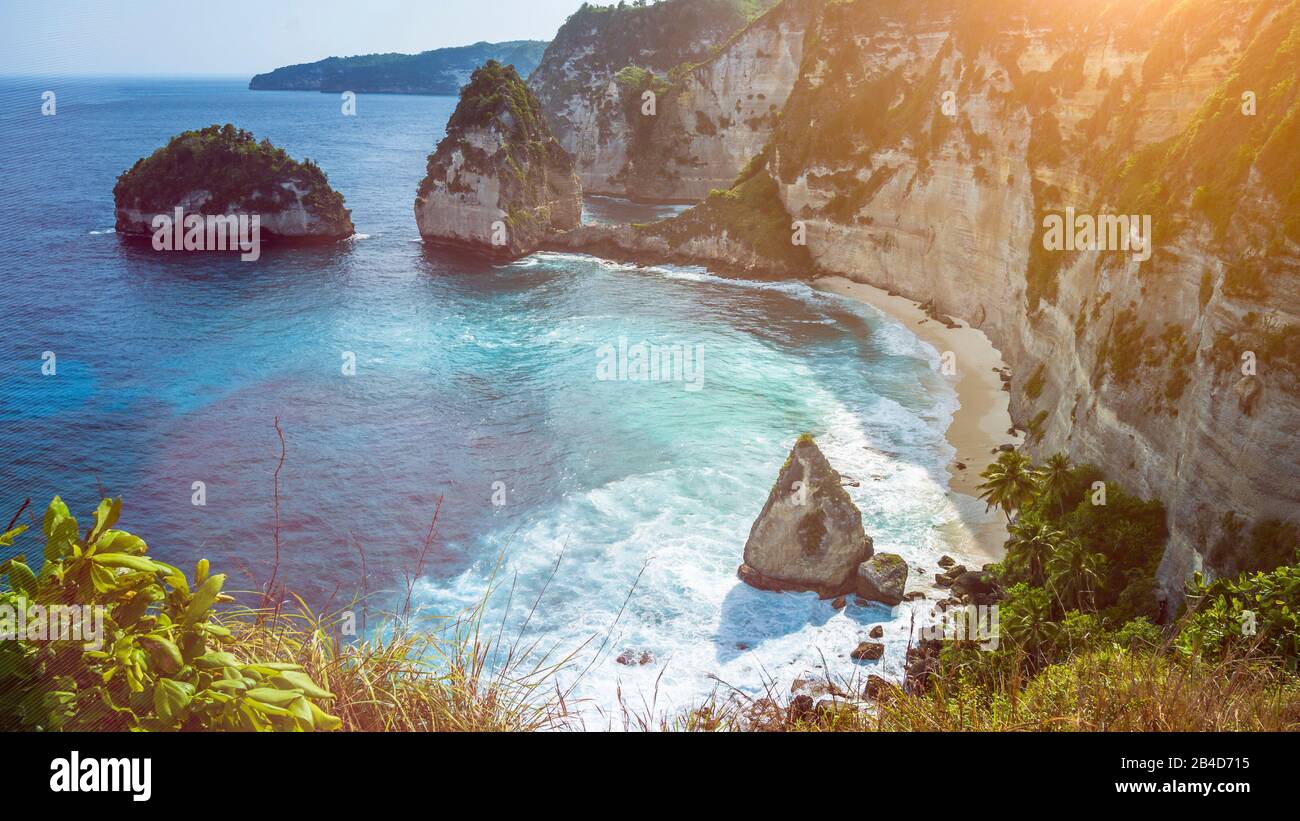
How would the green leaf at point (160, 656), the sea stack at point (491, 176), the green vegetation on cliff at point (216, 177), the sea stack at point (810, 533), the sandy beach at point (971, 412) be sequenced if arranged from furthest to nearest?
the green vegetation on cliff at point (216, 177), the sea stack at point (491, 176), the sandy beach at point (971, 412), the sea stack at point (810, 533), the green leaf at point (160, 656)

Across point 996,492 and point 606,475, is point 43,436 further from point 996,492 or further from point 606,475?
point 996,492

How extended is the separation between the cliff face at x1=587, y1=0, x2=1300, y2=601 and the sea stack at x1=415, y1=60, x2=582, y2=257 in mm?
40239

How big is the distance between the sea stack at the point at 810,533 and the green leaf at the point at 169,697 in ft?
102

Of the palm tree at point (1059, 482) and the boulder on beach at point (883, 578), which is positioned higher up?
the palm tree at point (1059, 482)

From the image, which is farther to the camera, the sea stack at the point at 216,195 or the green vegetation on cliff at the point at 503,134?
the sea stack at the point at 216,195

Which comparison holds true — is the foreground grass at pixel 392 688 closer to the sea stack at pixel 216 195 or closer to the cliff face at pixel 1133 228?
the cliff face at pixel 1133 228

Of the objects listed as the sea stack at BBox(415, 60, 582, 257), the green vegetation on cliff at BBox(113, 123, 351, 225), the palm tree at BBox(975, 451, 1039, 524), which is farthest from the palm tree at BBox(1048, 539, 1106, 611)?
the green vegetation on cliff at BBox(113, 123, 351, 225)

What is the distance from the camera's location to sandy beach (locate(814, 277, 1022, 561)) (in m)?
39.4

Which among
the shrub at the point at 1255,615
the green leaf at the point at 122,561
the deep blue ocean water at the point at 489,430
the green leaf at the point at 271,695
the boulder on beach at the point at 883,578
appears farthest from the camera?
the deep blue ocean water at the point at 489,430

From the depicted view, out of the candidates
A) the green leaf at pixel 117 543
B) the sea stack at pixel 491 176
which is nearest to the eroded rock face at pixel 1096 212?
the green leaf at pixel 117 543

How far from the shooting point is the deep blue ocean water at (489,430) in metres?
35.6

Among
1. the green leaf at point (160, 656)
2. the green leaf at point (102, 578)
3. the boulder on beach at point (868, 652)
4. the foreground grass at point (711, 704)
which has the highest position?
the green leaf at point (102, 578)

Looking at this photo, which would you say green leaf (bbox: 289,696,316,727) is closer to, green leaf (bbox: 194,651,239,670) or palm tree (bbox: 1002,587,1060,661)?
green leaf (bbox: 194,651,239,670)
